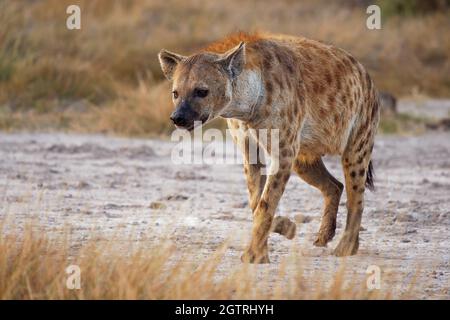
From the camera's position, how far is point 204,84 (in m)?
5.72

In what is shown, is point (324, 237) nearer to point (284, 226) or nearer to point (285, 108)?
point (284, 226)

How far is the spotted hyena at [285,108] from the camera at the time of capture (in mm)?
5773

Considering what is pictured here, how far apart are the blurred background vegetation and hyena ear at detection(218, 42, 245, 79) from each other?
4.49m

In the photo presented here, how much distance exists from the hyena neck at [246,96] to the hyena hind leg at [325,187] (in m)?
0.85

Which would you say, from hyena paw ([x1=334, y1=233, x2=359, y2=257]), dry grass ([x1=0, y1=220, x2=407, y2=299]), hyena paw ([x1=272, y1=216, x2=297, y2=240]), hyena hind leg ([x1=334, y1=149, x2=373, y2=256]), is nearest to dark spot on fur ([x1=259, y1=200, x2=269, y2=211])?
hyena paw ([x1=272, y1=216, x2=297, y2=240])

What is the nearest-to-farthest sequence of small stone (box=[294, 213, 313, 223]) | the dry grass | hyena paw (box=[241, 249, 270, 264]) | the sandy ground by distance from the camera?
1. the dry grass
2. hyena paw (box=[241, 249, 270, 264])
3. the sandy ground
4. small stone (box=[294, 213, 313, 223])

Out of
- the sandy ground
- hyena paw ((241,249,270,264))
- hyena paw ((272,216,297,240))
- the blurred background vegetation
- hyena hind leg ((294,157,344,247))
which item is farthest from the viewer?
the blurred background vegetation

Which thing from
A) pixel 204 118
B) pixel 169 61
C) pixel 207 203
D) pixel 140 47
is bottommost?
pixel 207 203

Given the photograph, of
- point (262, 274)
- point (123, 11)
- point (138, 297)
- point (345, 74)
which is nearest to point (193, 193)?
point (345, 74)

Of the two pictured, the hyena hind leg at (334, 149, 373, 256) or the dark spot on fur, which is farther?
the hyena hind leg at (334, 149, 373, 256)

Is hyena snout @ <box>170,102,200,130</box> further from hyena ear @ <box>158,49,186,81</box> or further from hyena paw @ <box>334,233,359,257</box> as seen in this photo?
hyena paw @ <box>334,233,359,257</box>

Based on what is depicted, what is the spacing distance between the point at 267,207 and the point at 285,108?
0.51 m

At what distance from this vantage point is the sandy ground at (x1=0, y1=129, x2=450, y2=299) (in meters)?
6.01

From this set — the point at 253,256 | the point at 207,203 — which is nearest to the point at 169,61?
the point at 253,256
